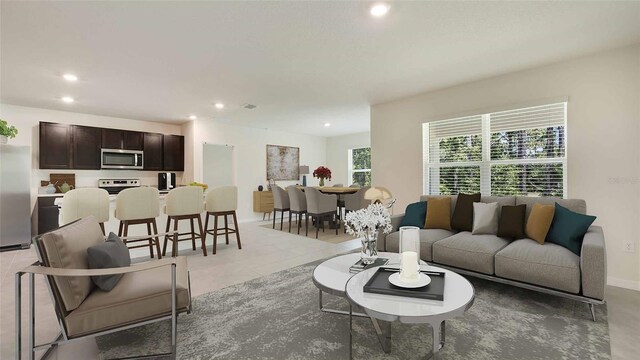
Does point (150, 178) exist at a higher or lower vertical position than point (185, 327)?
higher

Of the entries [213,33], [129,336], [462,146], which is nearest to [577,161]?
[462,146]

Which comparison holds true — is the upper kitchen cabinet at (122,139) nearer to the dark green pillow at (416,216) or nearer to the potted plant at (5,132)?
the potted plant at (5,132)

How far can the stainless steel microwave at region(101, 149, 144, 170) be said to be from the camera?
567cm

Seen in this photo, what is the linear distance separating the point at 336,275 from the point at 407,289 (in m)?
0.61

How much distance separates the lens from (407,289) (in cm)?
173

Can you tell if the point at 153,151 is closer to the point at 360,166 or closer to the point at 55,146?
the point at 55,146

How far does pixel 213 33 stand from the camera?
105 inches

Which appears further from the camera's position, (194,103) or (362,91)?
(194,103)

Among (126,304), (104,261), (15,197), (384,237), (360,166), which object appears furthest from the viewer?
(360,166)

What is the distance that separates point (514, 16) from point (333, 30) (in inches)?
59.7

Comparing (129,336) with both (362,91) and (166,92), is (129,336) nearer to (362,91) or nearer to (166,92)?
(166,92)

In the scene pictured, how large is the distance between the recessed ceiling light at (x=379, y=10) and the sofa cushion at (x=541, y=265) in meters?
2.32

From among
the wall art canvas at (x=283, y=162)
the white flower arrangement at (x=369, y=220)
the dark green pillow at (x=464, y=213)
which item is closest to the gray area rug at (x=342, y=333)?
the white flower arrangement at (x=369, y=220)

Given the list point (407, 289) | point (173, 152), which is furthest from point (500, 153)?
point (173, 152)
